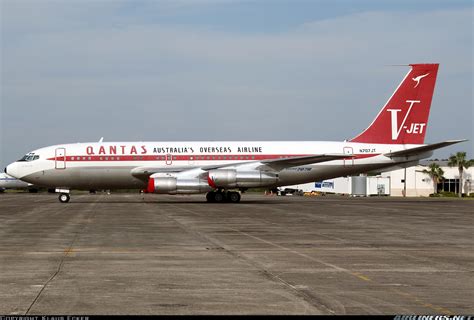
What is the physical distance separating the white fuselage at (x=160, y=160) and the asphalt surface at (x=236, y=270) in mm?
22609

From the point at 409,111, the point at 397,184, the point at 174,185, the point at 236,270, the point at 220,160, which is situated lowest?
the point at 236,270

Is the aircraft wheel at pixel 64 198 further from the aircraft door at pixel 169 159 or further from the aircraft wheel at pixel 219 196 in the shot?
the aircraft wheel at pixel 219 196

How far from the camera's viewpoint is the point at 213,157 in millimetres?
46344

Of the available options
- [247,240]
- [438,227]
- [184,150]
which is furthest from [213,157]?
[247,240]

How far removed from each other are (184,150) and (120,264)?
32848 mm

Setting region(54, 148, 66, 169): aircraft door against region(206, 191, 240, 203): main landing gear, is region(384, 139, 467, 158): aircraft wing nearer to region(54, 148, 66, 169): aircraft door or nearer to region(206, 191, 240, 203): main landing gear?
region(206, 191, 240, 203): main landing gear

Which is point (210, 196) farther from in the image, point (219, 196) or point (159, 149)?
point (159, 149)

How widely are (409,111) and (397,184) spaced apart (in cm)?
5615

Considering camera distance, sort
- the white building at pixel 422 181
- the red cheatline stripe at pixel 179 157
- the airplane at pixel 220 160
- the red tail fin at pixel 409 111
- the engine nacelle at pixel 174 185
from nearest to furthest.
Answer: the engine nacelle at pixel 174 185, the airplane at pixel 220 160, the red cheatline stripe at pixel 179 157, the red tail fin at pixel 409 111, the white building at pixel 422 181

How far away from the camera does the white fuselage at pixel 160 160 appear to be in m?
46.0

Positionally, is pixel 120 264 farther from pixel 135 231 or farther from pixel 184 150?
pixel 184 150

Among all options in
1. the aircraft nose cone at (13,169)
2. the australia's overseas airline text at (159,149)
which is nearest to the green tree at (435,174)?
the australia's overseas airline text at (159,149)

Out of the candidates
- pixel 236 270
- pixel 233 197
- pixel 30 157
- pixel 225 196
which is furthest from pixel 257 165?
pixel 236 270

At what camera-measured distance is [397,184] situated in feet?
339
